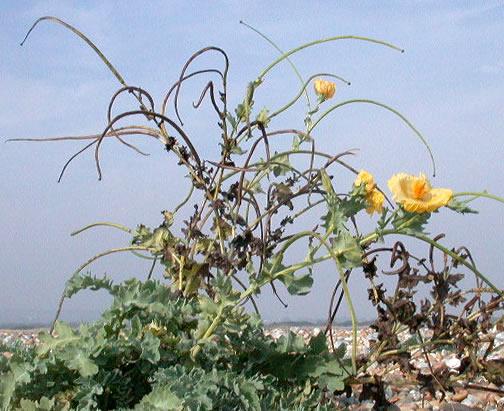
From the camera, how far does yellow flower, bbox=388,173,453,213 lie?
2689 mm

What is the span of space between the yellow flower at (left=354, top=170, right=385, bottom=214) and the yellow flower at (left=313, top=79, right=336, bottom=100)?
913mm

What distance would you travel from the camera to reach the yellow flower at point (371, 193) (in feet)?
Result: 9.29

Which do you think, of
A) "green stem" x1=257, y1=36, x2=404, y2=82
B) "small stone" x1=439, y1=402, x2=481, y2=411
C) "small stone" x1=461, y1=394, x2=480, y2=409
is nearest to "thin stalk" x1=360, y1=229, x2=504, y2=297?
"green stem" x1=257, y1=36, x2=404, y2=82

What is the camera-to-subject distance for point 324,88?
370 cm

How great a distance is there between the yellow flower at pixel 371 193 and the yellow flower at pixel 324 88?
91 centimetres

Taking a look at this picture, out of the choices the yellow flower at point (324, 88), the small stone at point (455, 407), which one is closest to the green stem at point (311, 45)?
the yellow flower at point (324, 88)

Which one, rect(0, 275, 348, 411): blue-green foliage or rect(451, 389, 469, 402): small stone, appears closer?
rect(0, 275, 348, 411): blue-green foliage

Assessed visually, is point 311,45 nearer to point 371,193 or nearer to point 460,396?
point 371,193

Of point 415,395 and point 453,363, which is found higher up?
point 453,363

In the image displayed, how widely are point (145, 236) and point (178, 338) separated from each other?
23.6 inches

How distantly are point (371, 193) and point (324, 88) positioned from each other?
3.17 ft

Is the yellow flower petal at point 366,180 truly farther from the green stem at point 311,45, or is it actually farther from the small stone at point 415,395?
the small stone at point 415,395

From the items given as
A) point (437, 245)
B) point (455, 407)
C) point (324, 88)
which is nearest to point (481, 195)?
point (437, 245)

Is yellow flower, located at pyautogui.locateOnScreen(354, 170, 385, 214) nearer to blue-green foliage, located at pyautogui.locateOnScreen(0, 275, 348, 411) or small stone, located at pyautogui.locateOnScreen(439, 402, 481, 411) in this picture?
blue-green foliage, located at pyautogui.locateOnScreen(0, 275, 348, 411)
